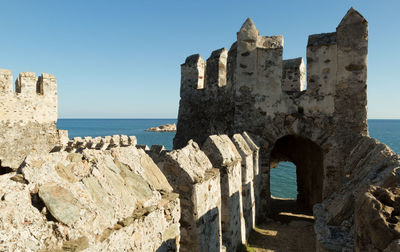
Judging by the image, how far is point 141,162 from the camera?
322cm

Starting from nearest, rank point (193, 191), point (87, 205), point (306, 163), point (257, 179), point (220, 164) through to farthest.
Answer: point (87, 205) → point (193, 191) → point (220, 164) → point (257, 179) → point (306, 163)

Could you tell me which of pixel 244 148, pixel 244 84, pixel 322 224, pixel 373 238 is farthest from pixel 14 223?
pixel 244 84

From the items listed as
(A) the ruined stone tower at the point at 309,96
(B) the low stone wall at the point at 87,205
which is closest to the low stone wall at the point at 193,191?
(B) the low stone wall at the point at 87,205

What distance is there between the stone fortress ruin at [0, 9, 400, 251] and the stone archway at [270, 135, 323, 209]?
72 millimetres

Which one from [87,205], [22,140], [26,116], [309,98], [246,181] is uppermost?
[309,98]

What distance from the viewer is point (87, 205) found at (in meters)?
2.23

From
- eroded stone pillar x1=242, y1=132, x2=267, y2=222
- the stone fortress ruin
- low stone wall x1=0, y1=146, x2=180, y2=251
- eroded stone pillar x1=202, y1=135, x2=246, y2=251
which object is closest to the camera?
low stone wall x1=0, y1=146, x2=180, y2=251

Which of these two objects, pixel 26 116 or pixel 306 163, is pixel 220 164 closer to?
pixel 306 163

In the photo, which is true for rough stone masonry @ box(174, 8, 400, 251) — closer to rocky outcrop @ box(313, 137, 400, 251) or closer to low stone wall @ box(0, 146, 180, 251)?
rocky outcrop @ box(313, 137, 400, 251)

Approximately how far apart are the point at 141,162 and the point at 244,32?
8.19 meters

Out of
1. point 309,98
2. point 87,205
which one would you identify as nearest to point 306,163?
point 309,98

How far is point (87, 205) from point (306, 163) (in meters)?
12.1

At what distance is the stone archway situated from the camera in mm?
11258

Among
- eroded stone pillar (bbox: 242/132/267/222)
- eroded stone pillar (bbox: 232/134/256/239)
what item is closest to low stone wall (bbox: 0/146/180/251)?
eroded stone pillar (bbox: 232/134/256/239)
